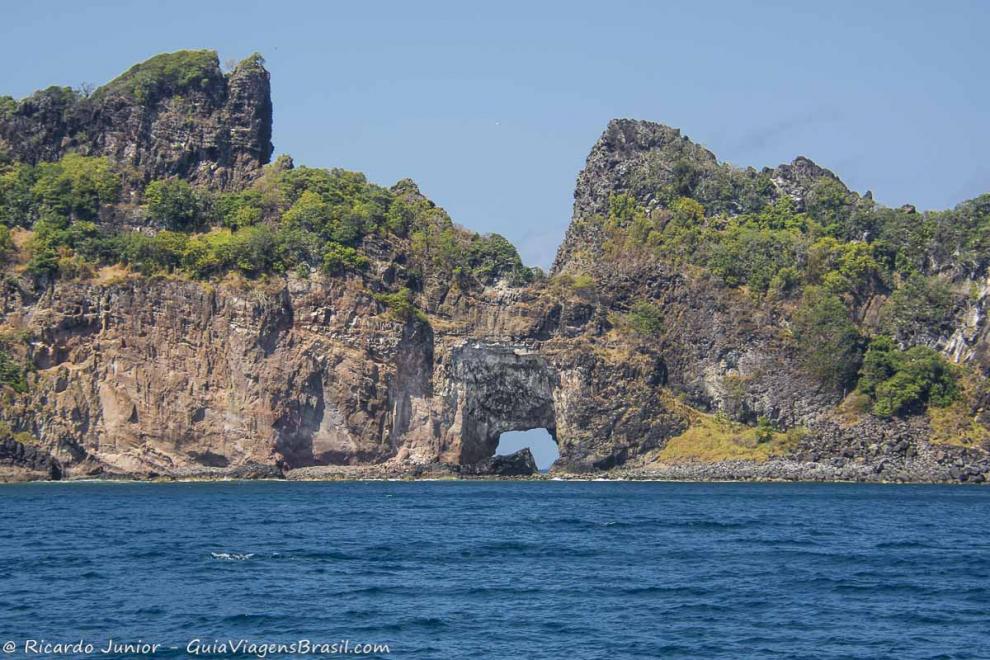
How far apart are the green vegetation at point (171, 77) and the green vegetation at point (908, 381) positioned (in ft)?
200

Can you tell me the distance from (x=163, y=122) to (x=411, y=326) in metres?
30.1

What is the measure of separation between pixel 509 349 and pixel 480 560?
58070 millimetres

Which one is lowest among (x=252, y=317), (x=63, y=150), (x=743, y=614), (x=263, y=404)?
(x=743, y=614)

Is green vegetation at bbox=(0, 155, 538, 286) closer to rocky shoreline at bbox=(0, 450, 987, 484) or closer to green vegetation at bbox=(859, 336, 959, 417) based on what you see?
rocky shoreline at bbox=(0, 450, 987, 484)

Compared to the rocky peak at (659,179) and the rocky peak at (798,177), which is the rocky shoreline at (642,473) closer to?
the rocky peak at (659,179)

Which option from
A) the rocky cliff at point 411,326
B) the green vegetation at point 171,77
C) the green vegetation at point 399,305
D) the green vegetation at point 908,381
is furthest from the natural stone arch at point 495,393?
the green vegetation at point 171,77

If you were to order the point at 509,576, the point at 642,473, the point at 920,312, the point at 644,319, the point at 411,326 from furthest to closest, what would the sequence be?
the point at 644,319 < the point at 920,312 < the point at 411,326 < the point at 642,473 < the point at 509,576

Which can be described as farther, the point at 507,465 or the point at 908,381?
the point at 507,465

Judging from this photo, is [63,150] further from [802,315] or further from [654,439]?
[802,315]

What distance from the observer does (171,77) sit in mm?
123875

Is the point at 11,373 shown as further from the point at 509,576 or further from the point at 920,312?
the point at 920,312

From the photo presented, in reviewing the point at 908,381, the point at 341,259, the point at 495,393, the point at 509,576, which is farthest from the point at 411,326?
the point at 509,576

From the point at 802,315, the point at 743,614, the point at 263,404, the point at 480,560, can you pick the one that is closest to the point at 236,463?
the point at 263,404

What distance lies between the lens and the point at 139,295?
347 ft
